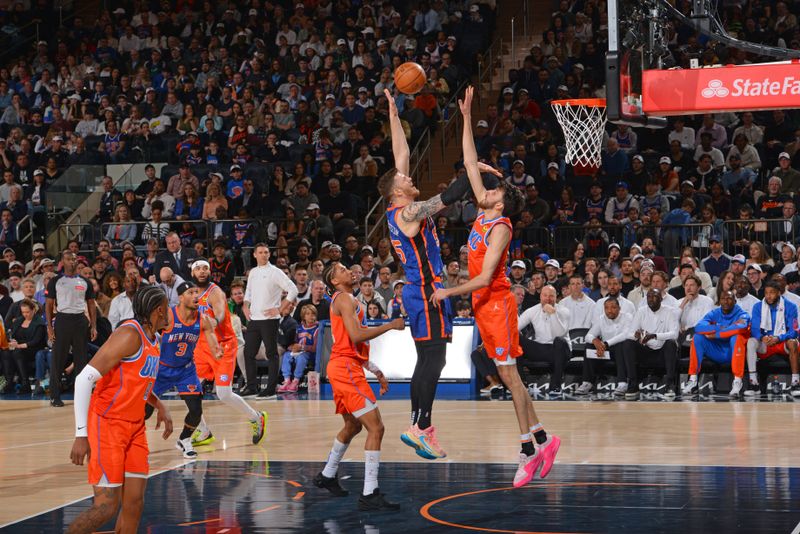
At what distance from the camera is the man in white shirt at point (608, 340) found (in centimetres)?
1362

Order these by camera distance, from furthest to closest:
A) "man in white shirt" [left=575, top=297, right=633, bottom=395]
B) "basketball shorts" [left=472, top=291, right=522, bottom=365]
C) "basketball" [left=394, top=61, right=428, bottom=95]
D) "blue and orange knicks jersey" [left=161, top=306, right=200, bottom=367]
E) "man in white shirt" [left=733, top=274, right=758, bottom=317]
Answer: "man in white shirt" [left=575, top=297, right=633, bottom=395]
"man in white shirt" [left=733, top=274, right=758, bottom=317]
"blue and orange knicks jersey" [left=161, top=306, right=200, bottom=367]
"basketball" [left=394, top=61, right=428, bottom=95]
"basketball shorts" [left=472, top=291, right=522, bottom=365]

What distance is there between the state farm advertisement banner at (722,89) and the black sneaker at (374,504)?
14.0 feet

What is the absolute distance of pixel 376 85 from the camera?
20234mm

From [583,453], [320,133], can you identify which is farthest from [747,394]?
[320,133]

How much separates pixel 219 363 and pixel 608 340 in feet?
18.2

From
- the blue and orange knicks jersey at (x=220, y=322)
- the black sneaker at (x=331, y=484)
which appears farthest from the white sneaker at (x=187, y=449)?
the black sneaker at (x=331, y=484)

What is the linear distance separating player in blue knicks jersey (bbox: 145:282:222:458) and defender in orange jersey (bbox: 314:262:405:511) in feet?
6.85

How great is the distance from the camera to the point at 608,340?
1379cm

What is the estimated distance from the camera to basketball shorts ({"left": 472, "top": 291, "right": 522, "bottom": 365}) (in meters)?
7.93

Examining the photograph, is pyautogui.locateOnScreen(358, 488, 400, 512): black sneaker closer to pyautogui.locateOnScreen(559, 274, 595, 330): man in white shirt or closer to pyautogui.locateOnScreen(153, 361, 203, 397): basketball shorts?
pyautogui.locateOnScreen(153, 361, 203, 397): basketball shorts

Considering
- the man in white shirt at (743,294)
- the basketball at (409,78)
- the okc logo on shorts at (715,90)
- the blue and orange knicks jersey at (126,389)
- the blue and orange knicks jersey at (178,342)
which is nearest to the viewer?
the blue and orange knicks jersey at (126,389)

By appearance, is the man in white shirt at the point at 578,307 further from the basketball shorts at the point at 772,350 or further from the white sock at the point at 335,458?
the white sock at the point at 335,458

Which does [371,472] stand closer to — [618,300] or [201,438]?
[201,438]

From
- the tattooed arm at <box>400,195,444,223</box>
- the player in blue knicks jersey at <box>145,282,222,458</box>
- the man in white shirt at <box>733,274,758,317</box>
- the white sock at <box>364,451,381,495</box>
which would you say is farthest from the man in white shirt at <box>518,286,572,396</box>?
the white sock at <box>364,451,381,495</box>
